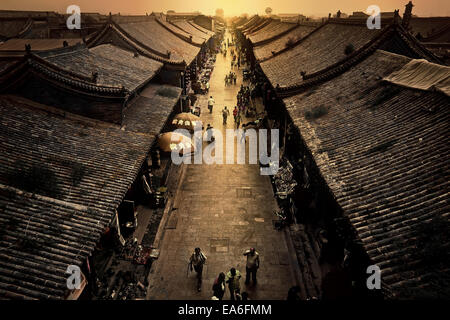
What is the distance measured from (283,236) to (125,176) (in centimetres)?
917

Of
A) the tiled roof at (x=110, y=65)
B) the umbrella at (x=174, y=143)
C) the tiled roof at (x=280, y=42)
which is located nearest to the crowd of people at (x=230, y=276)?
the umbrella at (x=174, y=143)

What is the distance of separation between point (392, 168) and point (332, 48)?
18941 millimetres

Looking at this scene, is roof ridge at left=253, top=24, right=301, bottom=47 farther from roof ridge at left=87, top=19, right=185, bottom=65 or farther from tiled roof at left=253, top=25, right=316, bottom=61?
roof ridge at left=87, top=19, right=185, bottom=65

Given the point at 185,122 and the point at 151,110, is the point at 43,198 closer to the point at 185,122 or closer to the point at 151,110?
the point at 151,110

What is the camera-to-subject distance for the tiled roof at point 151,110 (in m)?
17.5

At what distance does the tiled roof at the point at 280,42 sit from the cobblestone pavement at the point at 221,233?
2261 centimetres

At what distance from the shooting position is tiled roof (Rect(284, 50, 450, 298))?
24.0 feet

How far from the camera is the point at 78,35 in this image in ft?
150

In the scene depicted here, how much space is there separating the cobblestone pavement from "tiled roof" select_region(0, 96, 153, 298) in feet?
15.5

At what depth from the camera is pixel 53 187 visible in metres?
10.9

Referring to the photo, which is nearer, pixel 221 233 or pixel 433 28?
pixel 221 233

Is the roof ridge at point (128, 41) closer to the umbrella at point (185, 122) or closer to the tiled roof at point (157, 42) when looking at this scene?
the tiled roof at point (157, 42)

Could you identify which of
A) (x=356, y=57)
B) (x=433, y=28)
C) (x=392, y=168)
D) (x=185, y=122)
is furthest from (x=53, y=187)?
(x=433, y=28)
